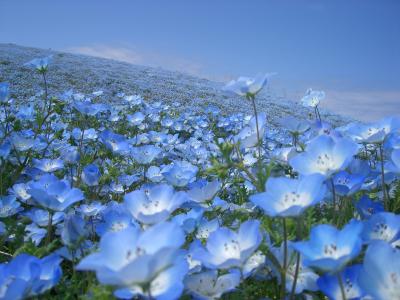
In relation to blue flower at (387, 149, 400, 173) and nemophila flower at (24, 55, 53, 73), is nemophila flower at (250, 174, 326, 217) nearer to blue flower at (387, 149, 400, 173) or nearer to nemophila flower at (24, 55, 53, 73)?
blue flower at (387, 149, 400, 173)

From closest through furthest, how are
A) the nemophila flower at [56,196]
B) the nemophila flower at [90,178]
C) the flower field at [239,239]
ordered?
the flower field at [239,239]
the nemophila flower at [56,196]
the nemophila flower at [90,178]

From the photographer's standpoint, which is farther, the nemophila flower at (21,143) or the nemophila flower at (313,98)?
the nemophila flower at (313,98)

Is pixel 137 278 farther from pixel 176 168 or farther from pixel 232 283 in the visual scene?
pixel 176 168

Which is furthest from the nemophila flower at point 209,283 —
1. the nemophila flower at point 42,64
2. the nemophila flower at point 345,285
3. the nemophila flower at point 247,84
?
the nemophila flower at point 42,64

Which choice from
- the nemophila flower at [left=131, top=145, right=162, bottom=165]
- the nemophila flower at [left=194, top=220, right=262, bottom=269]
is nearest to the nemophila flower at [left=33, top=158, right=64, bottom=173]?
the nemophila flower at [left=131, top=145, right=162, bottom=165]

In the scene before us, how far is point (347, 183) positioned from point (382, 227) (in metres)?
0.35

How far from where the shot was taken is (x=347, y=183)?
190 cm

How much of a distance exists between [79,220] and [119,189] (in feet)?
5.62

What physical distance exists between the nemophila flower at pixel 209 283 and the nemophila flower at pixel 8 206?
4.78 feet

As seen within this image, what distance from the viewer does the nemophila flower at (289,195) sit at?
4.45 ft

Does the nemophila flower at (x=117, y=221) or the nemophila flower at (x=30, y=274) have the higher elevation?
the nemophila flower at (x=117, y=221)

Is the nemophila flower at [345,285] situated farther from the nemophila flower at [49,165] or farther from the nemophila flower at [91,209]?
the nemophila flower at [49,165]

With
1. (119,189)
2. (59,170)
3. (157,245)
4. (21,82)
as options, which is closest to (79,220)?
(157,245)

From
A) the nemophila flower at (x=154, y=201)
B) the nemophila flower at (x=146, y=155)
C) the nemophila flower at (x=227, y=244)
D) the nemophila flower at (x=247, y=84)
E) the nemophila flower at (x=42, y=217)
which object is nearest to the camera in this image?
the nemophila flower at (x=227, y=244)
